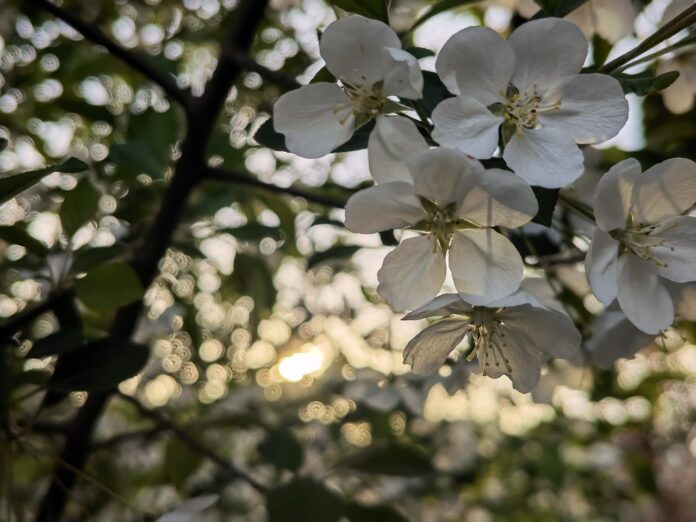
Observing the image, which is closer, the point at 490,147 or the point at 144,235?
the point at 490,147

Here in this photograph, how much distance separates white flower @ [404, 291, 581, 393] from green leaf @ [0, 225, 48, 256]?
1.29 feet

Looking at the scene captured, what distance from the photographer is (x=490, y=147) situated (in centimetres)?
42

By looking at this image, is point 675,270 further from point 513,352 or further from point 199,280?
point 199,280

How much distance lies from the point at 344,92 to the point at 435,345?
8.3 inches

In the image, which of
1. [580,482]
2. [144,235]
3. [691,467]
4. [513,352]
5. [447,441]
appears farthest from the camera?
[691,467]

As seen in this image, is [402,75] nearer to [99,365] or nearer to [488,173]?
[488,173]

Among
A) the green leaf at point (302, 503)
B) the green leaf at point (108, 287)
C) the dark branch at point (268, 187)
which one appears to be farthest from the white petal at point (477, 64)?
the green leaf at point (302, 503)

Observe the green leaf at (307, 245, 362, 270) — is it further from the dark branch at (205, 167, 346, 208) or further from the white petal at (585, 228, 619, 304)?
the white petal at (585, 228, 619, 304)

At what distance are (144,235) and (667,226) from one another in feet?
2.34

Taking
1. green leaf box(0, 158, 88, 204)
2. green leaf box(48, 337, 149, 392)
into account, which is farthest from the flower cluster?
green leaf box(48, 337, 149, 392)

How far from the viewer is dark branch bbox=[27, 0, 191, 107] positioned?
2.24ft

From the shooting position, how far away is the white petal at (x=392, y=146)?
0.42 m

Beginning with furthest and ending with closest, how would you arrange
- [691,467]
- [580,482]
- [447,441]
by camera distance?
[691,467] < [580,482] < [447,441]

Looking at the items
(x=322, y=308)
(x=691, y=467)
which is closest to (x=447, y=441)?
(x=322, y=308)
